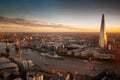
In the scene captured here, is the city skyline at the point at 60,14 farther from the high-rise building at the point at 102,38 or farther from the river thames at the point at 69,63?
the river thames at the point at 69,63

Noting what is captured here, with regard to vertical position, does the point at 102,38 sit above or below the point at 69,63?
above

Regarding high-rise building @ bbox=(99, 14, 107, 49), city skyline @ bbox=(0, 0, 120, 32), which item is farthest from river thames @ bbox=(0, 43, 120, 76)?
city skyline @ bbox=(0, 0, 120, 32)

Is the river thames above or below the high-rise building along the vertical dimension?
below

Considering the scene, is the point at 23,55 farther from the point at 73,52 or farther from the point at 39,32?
the point at 73,52

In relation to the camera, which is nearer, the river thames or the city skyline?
the city skyline

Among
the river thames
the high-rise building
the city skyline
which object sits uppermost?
the city skyline

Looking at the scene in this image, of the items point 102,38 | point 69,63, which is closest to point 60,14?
point 102,38

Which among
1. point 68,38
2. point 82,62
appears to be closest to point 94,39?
point 68,38

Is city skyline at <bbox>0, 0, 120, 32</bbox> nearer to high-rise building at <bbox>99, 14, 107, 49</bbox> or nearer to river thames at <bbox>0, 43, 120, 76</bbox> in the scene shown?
high-rise building at <bbox>99, 14, 107, 49</bbox>

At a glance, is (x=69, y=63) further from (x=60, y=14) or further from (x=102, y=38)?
(x=60, y=14)
